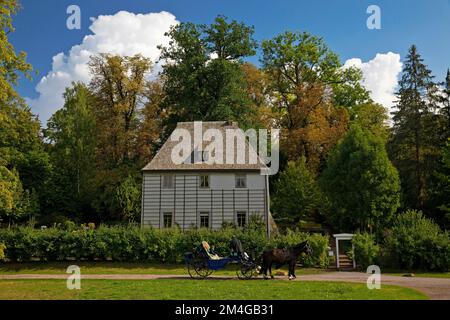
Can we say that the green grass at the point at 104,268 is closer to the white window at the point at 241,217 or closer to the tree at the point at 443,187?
the white window at the point at 241,217

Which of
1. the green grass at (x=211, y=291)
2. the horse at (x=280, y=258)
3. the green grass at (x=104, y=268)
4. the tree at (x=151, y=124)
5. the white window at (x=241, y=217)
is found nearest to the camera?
the green grass at (x=211, y=291)

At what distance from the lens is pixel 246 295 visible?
13.4 m

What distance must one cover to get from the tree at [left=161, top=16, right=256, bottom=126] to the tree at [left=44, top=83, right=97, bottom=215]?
10.8m

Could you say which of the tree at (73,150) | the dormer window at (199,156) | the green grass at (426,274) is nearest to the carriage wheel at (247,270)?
the green grass at (426,274)

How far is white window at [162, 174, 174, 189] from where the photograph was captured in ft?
111

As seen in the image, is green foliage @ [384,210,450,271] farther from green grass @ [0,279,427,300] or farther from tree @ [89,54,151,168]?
tree @ [89,54,151,168]

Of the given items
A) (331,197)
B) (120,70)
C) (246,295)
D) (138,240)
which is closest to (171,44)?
(120,70)

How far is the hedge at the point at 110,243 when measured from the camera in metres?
25.6

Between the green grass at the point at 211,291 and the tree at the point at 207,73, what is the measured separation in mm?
24687

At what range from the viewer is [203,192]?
3350cm

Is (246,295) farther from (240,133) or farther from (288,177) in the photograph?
(288,177)

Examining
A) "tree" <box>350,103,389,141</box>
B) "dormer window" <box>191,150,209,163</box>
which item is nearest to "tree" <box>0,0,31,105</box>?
"dormer window" <box>191,150,209,163</box>

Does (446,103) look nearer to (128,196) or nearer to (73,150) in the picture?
(128,196)
